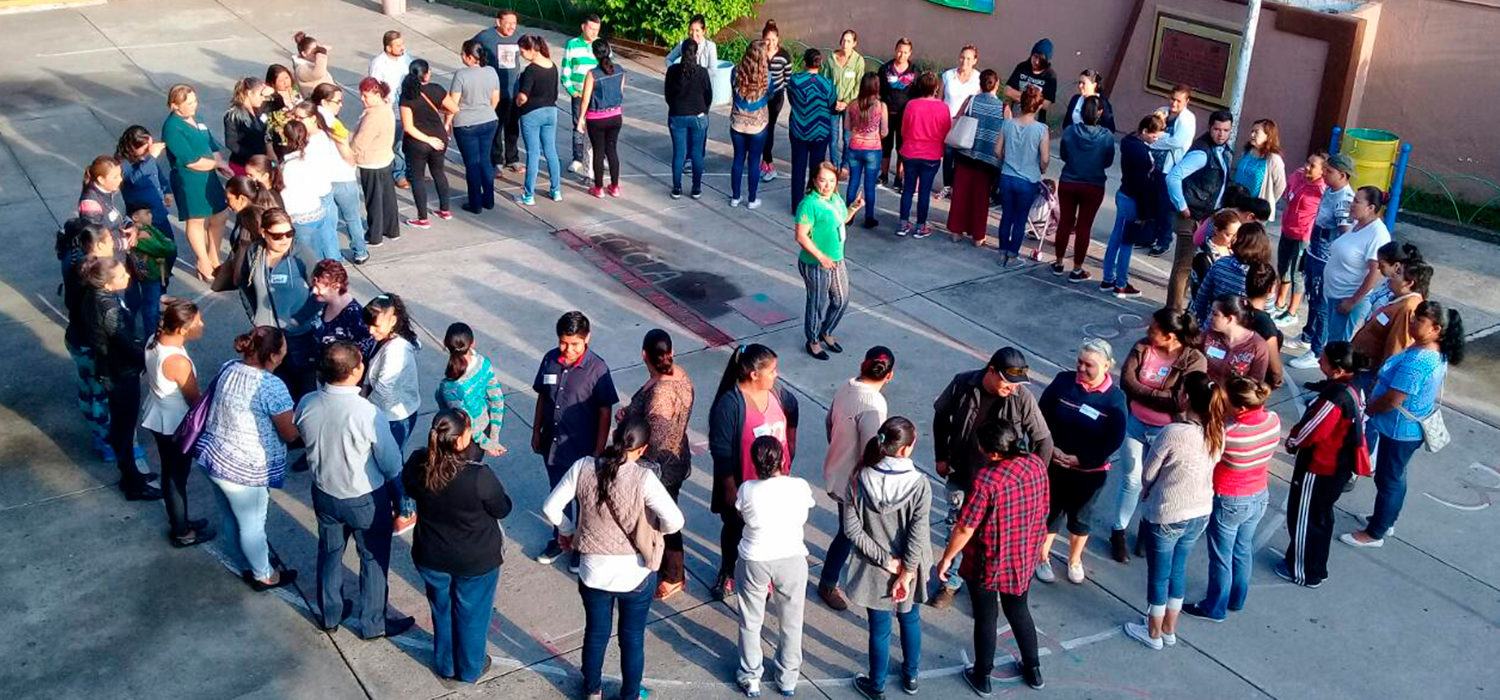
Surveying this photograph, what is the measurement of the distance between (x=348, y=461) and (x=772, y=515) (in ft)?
6.76

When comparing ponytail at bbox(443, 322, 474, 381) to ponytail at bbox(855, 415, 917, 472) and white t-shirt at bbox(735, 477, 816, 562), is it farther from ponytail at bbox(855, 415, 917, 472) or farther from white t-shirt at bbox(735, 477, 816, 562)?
ponytail at bbox(855, 415, 917, 472)

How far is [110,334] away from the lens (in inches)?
298

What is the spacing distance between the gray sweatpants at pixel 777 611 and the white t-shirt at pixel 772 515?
0.24 feet

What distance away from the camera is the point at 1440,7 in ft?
43.6

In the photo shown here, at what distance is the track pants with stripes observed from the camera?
23.9 ft

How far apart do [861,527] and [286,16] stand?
54.7ft

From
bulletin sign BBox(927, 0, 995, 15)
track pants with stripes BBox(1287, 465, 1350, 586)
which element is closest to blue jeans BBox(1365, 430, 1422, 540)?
track pants with stripes BBox(1287, 465, 1350, 586)

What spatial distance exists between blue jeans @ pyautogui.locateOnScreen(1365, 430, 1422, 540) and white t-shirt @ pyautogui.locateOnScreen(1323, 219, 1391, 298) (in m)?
1.78

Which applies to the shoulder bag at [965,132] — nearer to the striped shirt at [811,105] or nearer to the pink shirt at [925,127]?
the pink shirt at [925,127]

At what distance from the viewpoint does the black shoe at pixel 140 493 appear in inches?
318

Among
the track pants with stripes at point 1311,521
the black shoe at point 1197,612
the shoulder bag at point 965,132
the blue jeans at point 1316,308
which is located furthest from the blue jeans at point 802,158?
the black shoe at point 1197,612

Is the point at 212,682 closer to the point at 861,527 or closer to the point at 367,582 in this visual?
the point at 367,582

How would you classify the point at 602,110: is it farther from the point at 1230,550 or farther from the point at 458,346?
the point at 1230,550

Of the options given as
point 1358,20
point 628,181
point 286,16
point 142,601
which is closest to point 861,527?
point 142,601
